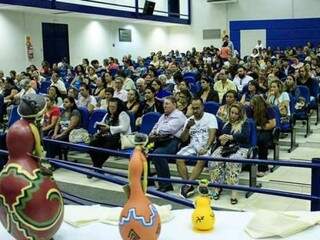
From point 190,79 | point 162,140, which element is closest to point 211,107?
point 162,140

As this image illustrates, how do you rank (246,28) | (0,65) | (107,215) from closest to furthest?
1. (107,215)
2. (0,65)
3. (246,28)

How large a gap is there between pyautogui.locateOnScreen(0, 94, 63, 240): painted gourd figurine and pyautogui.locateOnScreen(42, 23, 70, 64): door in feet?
48.5

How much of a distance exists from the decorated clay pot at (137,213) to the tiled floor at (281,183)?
282 cm

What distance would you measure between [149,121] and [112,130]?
1.62 ft

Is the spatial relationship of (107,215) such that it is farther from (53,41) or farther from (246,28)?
(246,28)

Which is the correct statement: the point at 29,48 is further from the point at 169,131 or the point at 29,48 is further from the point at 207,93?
the point at 169,131

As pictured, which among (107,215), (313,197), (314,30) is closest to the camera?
(107,215)

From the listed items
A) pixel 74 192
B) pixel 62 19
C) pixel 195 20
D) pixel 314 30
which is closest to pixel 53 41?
pixel 62 19

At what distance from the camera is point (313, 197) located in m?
2.45

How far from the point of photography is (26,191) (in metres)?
1.71

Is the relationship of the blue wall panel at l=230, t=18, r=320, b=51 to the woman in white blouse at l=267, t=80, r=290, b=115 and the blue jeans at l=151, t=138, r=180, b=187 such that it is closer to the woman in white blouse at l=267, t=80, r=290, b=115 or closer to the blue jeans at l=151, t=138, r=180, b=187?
the woman in white blouse at l=267, t=80, r=290, b=115

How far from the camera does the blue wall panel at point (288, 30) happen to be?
18719 mm

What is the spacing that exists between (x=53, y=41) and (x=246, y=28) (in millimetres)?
8447

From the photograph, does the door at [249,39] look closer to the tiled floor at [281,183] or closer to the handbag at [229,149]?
the tiled floor at [281,183]
